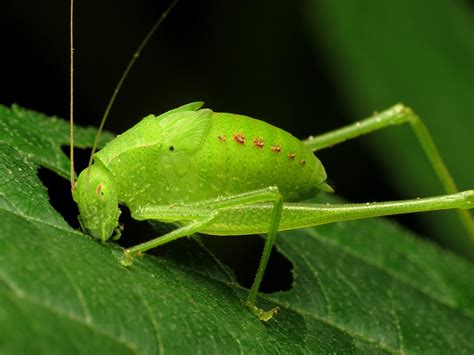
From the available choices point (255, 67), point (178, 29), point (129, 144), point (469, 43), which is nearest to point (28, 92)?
point (178, 29)

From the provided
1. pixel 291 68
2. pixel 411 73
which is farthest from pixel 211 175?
pixel 291 68

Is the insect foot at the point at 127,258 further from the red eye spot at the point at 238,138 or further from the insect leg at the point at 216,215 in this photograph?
the red eye spot at the point at 238,138

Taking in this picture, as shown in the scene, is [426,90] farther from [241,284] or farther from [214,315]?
[214,315]

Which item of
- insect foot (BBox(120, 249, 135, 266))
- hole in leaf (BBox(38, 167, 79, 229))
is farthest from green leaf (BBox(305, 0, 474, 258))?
insect foot (BBox(120, 249, 135, 266))

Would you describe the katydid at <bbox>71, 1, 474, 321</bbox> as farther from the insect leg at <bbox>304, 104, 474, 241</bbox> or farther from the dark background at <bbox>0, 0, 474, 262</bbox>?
the dark background at <bbox>0, 0, 474, 262</bbox>

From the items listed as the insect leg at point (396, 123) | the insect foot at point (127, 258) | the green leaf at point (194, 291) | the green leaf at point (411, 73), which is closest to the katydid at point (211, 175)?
the green leaf at point (194, 291)

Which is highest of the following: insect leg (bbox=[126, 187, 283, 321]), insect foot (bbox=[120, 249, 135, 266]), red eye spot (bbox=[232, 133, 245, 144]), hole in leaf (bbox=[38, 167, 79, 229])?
hole in leaf (bbox=[38, 167, 79, 229])
